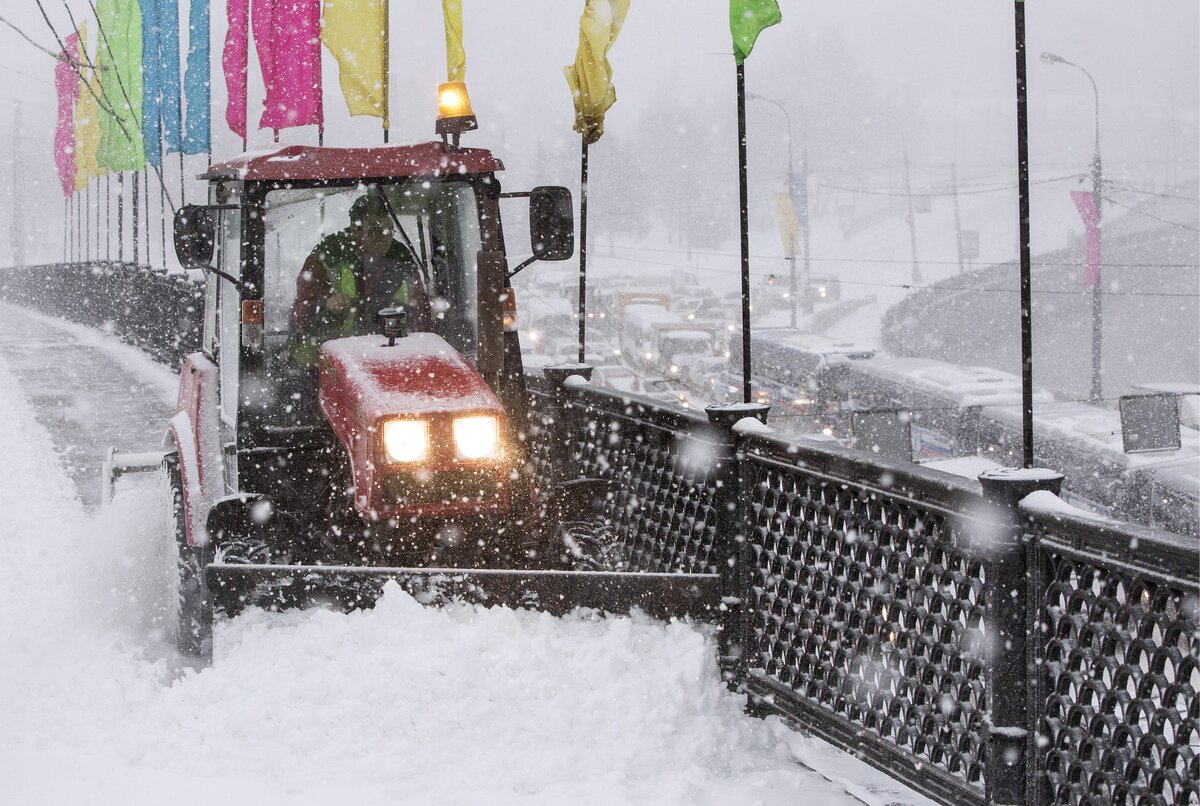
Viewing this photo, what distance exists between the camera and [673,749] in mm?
4543

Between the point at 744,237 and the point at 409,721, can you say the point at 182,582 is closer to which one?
the point at 409,721

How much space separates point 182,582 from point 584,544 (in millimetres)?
1939

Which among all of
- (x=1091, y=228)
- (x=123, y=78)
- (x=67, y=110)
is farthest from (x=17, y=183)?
(x=1091, y=228)

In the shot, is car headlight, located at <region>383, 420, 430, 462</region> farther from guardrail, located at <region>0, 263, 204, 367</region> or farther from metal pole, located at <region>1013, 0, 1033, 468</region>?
guardrail, located at <region>0, 263, 204, 367</region>

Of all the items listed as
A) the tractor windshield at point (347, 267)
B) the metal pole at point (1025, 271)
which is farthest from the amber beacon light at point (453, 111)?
the metal pole at point (1025, 271)

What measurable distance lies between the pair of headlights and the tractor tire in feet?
3.13

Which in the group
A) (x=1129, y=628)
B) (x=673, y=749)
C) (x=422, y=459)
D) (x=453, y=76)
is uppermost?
(x=453, y=76)

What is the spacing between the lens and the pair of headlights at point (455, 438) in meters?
5.09

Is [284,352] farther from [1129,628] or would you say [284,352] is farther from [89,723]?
[1129,628]

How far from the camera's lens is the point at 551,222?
19.5 feet

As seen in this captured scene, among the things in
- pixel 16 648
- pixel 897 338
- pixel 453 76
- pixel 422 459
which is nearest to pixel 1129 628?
pixel 422 459

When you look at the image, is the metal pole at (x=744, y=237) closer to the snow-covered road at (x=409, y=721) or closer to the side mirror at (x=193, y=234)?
the snow-covered road at (x=409, y=721)

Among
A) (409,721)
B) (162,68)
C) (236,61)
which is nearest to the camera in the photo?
(409,721)

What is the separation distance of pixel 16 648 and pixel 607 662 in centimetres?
287
